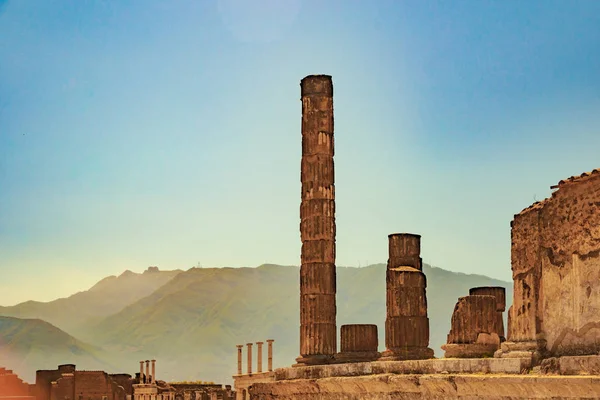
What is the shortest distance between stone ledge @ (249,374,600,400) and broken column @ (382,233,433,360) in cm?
249

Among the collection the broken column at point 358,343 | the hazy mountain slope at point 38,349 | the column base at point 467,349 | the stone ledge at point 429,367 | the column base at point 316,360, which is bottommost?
the stone ledge at point 429,367

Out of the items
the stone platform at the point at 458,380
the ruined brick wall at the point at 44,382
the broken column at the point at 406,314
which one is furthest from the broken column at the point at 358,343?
the ruined brick wall at the point at 44,382

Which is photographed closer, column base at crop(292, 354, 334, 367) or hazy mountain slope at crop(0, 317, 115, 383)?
column base at crop(292, 354, 334, 367)

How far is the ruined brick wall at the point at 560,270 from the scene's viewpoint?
34.0 feet

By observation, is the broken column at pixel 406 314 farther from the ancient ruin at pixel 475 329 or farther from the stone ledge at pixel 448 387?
the ancient ruin at pixel 475 329

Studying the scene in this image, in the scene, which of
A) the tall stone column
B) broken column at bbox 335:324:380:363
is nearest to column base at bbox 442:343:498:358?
broken column at bbox 335:324:380:363

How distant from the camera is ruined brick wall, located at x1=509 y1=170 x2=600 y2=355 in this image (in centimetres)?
1035

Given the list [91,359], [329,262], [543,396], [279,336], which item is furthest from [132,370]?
[543,396]

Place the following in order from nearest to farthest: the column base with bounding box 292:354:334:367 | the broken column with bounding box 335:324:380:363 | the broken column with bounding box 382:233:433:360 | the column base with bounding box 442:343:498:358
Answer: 1. the column base with bounding box 442:343:498:358
2. the broken column with bounding box 382:233:433:360
3. the broken column with bounding box 335:324:380:363
4. the column base with bounding box 292:354:334:367

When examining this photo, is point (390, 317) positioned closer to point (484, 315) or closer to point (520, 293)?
point (484, 315)

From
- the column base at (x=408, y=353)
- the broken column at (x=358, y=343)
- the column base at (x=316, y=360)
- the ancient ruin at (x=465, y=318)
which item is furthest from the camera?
the column base at (x=316, y=360)

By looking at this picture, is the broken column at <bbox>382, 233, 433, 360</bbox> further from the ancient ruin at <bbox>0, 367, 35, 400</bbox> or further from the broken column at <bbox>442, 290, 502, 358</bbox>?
the ancient ruin at <bbox>0, 367, 35, 400</bbox>

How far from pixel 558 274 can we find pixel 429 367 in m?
2.73

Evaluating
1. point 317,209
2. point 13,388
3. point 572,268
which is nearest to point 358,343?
point 317,209
